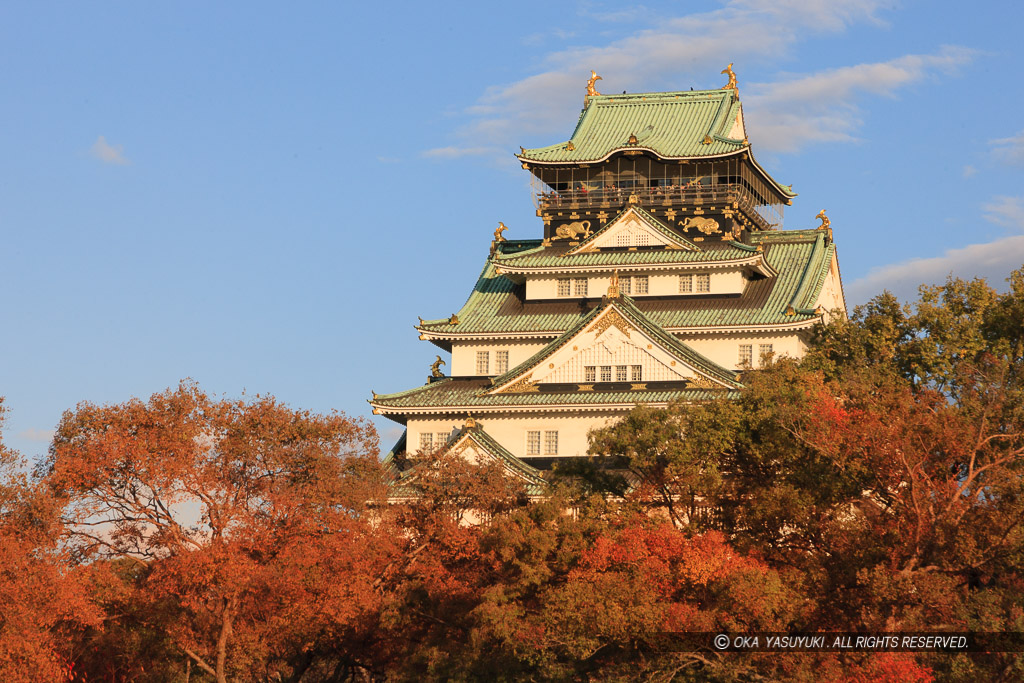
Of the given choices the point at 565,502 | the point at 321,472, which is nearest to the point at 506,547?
the point at 565,502

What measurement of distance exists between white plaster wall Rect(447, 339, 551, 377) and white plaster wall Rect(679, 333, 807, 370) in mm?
6633

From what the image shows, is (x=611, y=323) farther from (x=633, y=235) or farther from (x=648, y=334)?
(x=633, y=235)

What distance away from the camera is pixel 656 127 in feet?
228

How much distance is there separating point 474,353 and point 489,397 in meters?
→ 4.60

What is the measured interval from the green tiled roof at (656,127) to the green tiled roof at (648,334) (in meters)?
10.5

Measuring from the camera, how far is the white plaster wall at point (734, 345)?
2375 inches

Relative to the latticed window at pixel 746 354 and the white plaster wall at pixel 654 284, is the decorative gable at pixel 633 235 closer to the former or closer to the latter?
the white plaster wall at pixel 654 284

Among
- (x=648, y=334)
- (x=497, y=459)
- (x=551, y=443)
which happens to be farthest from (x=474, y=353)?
(x=497, y=459)

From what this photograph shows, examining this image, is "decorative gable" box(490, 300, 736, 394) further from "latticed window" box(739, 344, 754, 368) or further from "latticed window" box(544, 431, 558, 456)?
"latticed window" box(739, 344, 754, 368)

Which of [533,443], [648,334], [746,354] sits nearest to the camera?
[648,334]

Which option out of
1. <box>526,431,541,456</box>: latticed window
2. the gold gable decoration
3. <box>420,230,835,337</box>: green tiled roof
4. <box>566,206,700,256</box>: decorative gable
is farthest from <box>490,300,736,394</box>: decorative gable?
<box>566,206,700,256</box>: decorative gable

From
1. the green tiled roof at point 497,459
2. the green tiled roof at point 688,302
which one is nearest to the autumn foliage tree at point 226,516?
the green tiled roof at point 497,459

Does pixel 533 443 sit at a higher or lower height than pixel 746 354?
lower

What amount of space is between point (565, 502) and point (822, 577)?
7797 mm
